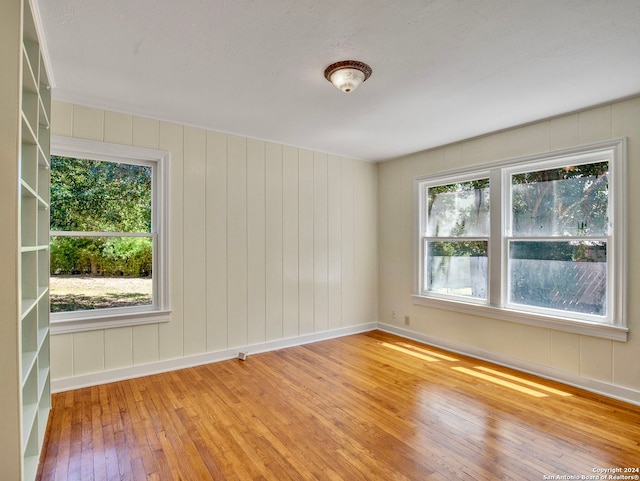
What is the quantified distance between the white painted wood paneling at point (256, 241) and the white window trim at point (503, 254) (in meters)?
1.98

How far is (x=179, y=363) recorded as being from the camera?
3.53m

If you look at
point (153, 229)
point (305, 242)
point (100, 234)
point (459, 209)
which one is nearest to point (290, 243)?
point (305, 242)

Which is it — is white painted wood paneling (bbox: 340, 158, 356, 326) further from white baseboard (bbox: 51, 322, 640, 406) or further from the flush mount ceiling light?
the flush mount ceiling light

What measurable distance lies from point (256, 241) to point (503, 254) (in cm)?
268

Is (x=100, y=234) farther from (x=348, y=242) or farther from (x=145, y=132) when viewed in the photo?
(x=348, y=242)

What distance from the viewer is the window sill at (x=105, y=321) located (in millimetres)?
2984

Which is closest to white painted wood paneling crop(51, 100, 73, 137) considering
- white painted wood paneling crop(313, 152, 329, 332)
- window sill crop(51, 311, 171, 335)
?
window sill crop(51, 311, 171, 335)

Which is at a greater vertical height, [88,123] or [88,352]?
[88,123]

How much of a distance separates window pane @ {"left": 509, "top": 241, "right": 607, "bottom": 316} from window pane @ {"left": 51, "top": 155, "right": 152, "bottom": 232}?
3.77m

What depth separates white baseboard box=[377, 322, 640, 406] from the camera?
286cm

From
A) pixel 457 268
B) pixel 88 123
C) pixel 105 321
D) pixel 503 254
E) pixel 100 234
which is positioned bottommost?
pixel 105 321

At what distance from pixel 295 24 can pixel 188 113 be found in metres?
1.73

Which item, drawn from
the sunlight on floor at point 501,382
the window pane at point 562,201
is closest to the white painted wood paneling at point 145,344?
the sunlight on floor at point 501,382

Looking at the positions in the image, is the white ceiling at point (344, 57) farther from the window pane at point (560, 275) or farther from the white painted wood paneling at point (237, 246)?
the window pane at point (560, 275)
